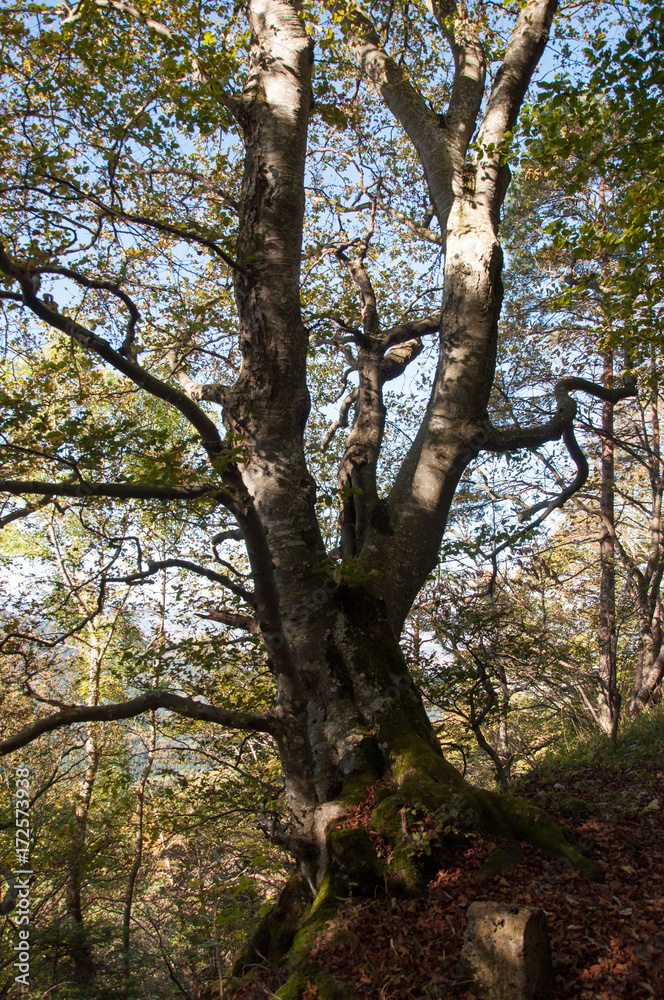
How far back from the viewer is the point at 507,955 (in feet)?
7.77

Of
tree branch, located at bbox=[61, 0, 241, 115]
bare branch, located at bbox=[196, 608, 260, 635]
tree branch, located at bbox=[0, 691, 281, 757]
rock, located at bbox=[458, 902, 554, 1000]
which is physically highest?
tree branch, located at bbox=[61, 0, 241, 115]

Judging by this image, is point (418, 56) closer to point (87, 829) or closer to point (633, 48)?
point (633, 48)

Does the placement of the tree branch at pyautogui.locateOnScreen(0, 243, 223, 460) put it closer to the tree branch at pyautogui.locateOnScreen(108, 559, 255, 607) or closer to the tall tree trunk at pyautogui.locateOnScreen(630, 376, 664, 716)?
the tree branch at pyautogui.locateOnScreen(108, 559, 255, 607)

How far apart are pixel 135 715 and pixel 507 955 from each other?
2.37 meters

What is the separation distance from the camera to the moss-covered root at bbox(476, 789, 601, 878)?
11.4 feet

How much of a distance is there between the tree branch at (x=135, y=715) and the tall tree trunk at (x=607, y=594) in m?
4.99

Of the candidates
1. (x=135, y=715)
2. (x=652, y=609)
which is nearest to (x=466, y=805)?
(x=135, y=715)

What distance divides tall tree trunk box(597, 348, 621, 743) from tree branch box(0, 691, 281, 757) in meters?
4.99

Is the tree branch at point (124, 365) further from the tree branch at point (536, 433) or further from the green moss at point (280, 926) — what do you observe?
the green moss at point (280, 926)

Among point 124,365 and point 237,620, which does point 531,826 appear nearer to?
point 237,620

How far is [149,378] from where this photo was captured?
3.02m

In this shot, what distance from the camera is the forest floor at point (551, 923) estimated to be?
8.03ft

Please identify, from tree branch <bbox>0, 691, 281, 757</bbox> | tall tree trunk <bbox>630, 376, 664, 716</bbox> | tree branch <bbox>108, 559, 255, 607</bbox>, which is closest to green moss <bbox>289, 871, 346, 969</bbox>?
tree branch <bbox>0, 691, 281, 757</bbox>

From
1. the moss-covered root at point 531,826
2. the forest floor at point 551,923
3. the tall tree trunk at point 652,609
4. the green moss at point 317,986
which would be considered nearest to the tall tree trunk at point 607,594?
the tall tree trunk at point 652,609
